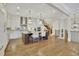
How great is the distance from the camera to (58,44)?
5.64 feet

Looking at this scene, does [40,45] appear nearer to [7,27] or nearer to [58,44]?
[58,44]

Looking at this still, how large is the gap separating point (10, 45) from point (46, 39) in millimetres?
427

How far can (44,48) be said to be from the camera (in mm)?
1712

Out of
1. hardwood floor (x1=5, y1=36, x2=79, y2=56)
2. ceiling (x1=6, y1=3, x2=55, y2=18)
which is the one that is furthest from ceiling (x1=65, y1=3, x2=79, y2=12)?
hardwood floor (x1=5, y1=36, x2=79, y2=56)

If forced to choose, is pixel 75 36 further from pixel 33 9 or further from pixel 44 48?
pixel 33 9

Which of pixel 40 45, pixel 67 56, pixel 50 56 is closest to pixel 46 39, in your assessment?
pixel 40 45

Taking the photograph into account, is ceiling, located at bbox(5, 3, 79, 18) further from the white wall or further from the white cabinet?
the white cabinet

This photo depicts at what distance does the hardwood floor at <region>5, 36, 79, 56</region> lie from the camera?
1.69m

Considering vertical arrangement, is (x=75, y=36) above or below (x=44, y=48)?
above

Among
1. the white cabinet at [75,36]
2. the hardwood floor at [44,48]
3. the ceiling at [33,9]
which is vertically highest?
the ceiling at [33,9]

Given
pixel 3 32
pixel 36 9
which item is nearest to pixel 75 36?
pixel 36 9

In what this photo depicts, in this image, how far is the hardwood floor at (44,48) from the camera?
1.69 meters

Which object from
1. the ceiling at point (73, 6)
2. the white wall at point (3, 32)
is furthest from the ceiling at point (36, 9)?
the white wall at point (3, 32)

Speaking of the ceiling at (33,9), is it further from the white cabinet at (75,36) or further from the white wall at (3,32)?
the white cabinet at (75,36)
